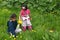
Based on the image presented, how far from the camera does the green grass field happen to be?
8273 millimetres

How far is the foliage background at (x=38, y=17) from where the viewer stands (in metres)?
8.39

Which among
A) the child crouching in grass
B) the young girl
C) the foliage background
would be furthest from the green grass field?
the young girl

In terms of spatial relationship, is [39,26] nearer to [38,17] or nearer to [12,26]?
[38,17]

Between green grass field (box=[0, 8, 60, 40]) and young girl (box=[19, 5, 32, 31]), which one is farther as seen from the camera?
young girl (box=[19, 5, 32, 31])

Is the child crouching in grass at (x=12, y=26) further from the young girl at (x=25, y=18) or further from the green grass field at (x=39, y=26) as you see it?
the young girl at (x=25, y=18)

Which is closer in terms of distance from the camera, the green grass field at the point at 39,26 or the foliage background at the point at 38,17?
the green grass field at the point at 39,26

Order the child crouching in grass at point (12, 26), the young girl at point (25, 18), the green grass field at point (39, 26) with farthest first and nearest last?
the young girl at point (25, 18) < the child crouching in grass at point (12, 26) < the green grass field at point (39, 26)

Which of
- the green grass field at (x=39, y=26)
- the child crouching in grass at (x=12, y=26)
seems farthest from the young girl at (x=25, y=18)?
the child crouching in grass at (x=12, y=26)

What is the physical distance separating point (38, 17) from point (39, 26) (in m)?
0.87

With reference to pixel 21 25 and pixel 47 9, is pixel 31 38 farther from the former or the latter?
pixel 47 9

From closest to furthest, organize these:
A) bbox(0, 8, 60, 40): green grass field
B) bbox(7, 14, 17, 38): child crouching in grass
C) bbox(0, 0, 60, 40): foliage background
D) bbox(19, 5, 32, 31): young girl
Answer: bbox(0, 8, 60, 40): green grass field → bbox(0, 0, 60, 40): foliage background → bbox(7, 14, 17, 38): child crouching in grass → bbox(19, 5, 32, 31): young girl

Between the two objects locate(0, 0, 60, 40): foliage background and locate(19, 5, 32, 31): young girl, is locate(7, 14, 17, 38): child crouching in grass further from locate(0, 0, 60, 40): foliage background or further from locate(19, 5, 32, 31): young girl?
locate(19, 5, 32, 31): young girl

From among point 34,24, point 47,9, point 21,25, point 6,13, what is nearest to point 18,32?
point 21,25

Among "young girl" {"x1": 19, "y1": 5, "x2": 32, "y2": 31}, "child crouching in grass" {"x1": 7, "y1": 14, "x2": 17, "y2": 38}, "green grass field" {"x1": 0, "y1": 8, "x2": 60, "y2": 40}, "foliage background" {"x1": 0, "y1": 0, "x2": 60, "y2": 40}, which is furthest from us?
"young girl" {"x1": 19, "y1": 5, "x2": 32, "y2": 31}
